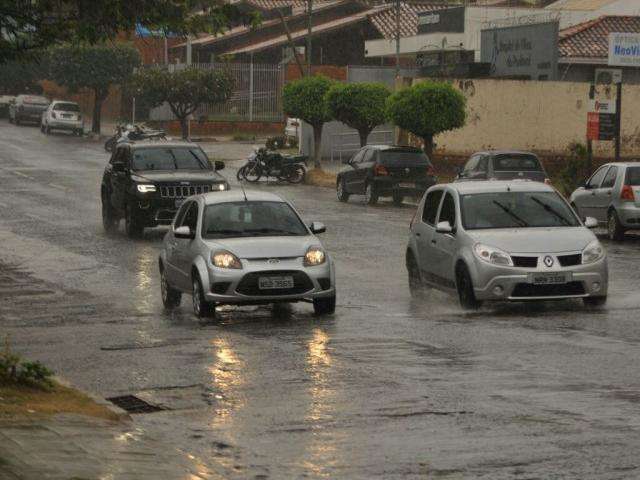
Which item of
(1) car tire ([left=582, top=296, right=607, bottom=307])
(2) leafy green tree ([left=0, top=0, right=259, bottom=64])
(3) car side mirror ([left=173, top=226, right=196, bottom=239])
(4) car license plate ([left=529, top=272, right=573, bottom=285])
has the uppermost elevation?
(2) leafy green tree ([left=0, top=0, right=259, bottom=64])

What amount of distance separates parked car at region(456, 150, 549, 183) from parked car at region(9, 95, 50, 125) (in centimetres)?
4946

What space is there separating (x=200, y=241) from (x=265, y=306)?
1529 mm

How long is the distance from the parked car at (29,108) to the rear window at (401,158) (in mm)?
44821

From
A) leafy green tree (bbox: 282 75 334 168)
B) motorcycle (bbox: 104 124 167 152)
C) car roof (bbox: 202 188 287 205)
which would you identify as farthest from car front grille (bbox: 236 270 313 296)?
motorcycle (bbox: 104 124 167 152)

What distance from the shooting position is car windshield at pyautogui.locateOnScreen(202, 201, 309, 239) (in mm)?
18578

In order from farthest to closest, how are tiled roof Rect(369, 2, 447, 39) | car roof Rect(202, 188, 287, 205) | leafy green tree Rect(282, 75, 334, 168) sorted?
tiled roof Rect(369, 2, 447, 39)
leafy green tree Rect(282, 75, 334, 168)
car roof Rect(202, 188, 287, 205)

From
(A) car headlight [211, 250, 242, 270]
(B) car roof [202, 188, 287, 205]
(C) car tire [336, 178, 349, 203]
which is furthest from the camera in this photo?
(C) car tire [336, 178, 349, 203]

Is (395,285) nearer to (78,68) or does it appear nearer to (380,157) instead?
(380,157)

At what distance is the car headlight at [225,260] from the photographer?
57.9 feet

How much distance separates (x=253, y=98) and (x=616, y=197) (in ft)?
164

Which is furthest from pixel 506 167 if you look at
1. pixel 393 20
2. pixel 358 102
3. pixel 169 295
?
pixel 393 20

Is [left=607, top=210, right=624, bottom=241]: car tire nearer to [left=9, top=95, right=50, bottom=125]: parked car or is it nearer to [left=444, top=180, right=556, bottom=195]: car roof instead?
[left=444, top=180, right=556, bottom=195]: car roof

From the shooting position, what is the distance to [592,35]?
57.3 m

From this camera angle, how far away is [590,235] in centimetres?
1855
